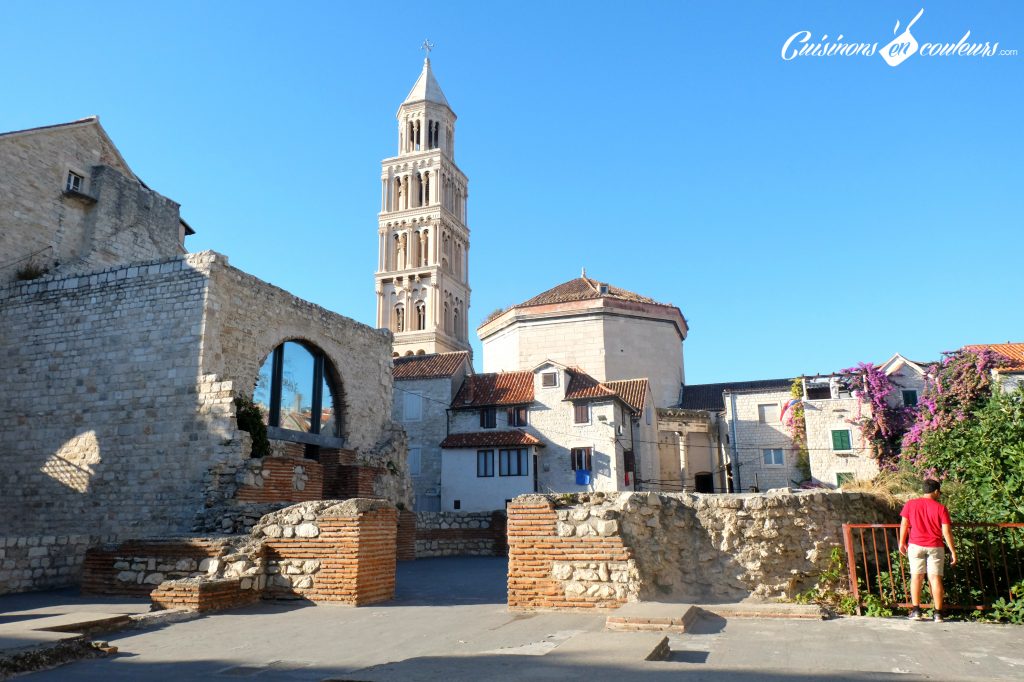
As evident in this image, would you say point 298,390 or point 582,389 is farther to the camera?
point 582,389

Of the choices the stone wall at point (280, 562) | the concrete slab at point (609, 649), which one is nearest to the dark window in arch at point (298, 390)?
the stone wall at point (280, 562)

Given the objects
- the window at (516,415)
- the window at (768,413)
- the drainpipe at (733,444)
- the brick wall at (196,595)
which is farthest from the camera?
the window at (768,413)

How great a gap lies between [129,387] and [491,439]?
61.0 ft

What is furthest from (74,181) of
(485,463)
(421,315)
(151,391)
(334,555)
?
(421,315)

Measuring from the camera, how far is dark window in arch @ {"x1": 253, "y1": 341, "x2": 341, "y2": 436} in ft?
53.3

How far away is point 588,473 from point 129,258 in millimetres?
19854

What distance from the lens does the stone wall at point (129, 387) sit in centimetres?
1402

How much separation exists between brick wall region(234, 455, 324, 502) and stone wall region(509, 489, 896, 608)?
7049mm

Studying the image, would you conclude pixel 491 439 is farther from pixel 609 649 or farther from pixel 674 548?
pixel 609 649

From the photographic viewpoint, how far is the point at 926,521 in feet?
23.4

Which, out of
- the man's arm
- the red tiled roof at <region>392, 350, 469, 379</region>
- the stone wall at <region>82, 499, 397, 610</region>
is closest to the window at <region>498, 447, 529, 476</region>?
the red tiled roof at <region>392, 350, 469, 379</region>

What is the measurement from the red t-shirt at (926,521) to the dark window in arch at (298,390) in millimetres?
12890

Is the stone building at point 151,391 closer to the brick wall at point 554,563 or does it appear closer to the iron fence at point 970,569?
the brick wall at point 554,563

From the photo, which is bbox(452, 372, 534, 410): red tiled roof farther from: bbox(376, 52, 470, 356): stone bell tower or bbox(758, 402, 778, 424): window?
bbox(376, 52, 470, 356): stone bell tower
